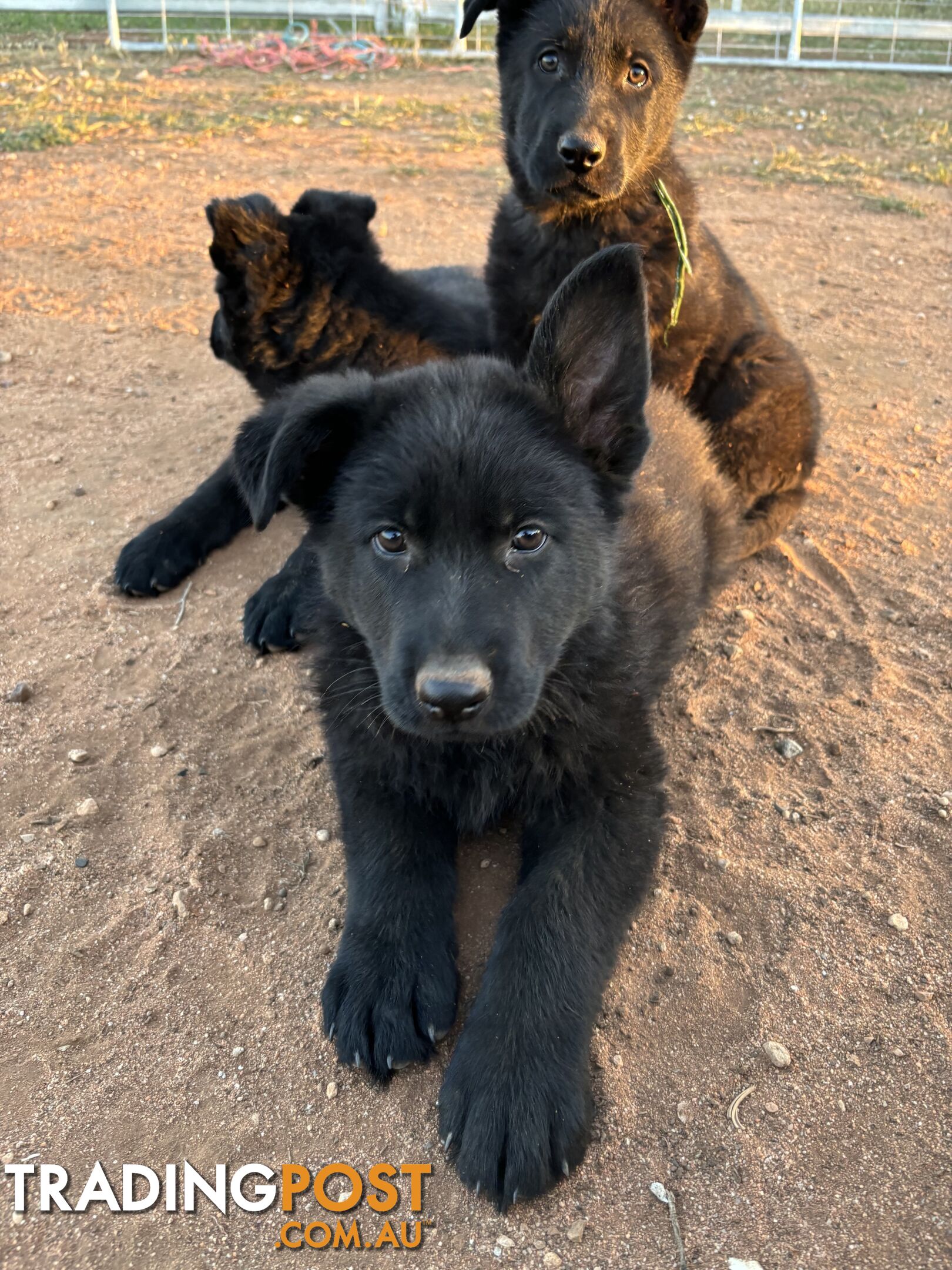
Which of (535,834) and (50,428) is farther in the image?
(50,428)

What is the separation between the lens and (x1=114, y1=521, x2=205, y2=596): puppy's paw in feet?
12.4

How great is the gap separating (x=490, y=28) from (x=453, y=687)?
1273cm

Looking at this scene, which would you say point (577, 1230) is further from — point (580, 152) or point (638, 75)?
point (638, 75)

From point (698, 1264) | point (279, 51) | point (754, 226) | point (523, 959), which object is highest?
point (279, 51)

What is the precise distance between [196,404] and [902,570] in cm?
330

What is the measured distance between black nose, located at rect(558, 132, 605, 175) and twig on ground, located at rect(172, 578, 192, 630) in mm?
1981

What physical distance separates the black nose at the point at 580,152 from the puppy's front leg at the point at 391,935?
2.17 metres

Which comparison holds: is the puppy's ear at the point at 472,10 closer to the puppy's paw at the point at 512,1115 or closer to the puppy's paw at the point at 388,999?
the puppy's paw at the point at 388,999

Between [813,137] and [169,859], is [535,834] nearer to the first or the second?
[169,859]

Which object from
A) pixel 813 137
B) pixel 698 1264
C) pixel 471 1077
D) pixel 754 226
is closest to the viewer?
pixel 698 1264

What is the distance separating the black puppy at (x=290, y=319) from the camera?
152 inches

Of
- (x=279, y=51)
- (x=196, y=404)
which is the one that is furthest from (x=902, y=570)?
(x=279, y=51)

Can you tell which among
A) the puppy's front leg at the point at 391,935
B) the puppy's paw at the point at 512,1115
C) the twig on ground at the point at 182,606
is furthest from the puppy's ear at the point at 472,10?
the puppy's paw at the point at 512,1115

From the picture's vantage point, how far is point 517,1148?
195cm
